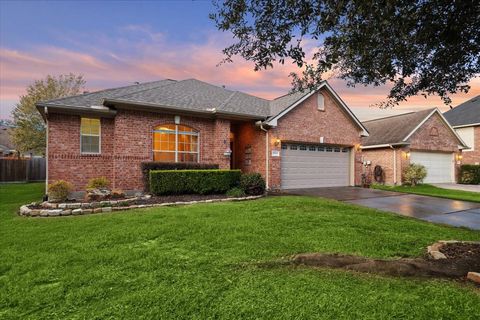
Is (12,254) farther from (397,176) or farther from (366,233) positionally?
(397,176)

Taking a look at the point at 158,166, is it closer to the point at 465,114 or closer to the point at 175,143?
the point at 175,143

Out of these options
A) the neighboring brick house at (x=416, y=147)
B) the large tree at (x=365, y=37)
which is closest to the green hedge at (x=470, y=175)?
the neighboring brick house at (x=416, y=147)

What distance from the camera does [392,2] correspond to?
11.7 ft

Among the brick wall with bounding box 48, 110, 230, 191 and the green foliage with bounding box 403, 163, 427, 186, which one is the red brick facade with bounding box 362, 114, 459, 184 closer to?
the green foliage with bounding box 403, 163, 427, 186

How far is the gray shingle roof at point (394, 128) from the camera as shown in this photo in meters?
18.0

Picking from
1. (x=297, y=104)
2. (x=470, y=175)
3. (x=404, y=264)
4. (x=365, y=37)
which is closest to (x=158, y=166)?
(x=297, y=104)

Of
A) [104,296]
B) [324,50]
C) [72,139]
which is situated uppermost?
[324,50]

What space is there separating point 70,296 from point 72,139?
31.5ft

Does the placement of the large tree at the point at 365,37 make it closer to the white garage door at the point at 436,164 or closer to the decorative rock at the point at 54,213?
the decorative rock at the point at 54,213

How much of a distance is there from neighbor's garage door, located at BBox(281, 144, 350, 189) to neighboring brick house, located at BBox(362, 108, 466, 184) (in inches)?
162

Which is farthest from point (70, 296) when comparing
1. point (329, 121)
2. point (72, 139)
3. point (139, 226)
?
point (329, 121)

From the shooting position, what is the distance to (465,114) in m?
26.4

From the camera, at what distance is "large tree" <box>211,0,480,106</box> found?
412 cm

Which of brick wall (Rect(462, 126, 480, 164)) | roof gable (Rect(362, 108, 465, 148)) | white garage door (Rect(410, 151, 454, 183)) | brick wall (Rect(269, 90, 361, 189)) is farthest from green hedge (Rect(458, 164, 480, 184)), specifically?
brick wall (Rect(269, 90, 361, 189))
